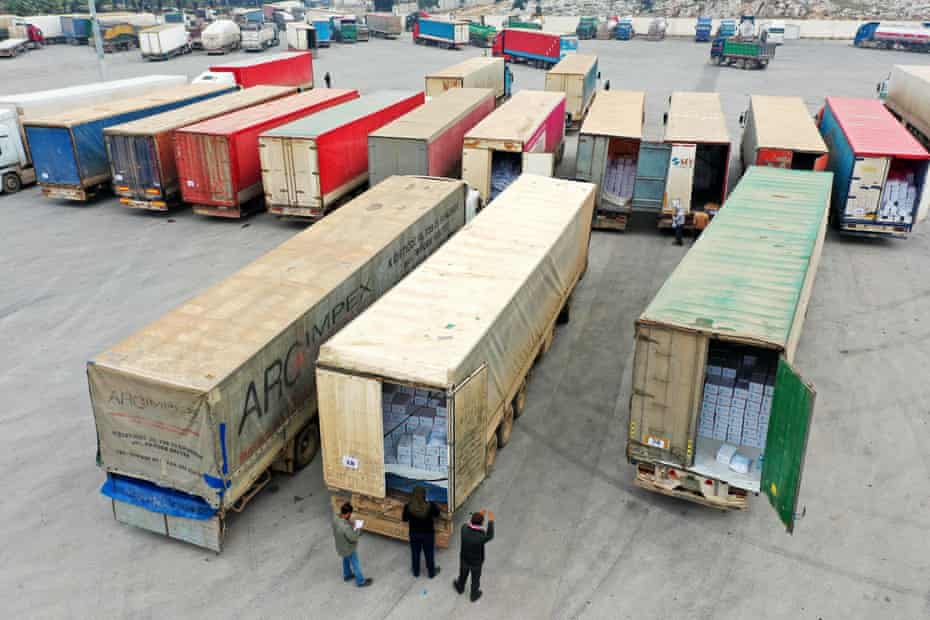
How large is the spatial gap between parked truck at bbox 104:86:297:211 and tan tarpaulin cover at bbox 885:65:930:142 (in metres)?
29.7

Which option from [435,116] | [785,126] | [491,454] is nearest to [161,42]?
[435,116]

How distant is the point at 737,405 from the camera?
10.2m

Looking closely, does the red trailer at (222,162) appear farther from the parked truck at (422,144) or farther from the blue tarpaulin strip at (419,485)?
the blue tarpaulin strip at (419,485)

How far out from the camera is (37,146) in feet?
75.3

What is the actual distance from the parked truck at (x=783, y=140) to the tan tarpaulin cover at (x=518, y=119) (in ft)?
22.1

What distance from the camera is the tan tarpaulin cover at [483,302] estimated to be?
9.07 m

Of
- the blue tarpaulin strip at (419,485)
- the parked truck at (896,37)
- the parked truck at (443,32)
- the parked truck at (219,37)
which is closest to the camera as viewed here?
the blue tarpaulin strip at (419,485)

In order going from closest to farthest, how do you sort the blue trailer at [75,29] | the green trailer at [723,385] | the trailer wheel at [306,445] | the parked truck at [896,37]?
the green trailer at [723,385] < the trailer wheel at [306,445] < the parked truck at [896,37] < the blue trailer at [75,29]

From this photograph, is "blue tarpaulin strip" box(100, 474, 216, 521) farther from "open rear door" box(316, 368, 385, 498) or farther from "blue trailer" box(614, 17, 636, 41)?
"blue trailer" box(614, 17, 636, 41)

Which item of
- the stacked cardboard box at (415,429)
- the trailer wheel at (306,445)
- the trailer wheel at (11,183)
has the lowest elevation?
the trailer wheel at (306,445)

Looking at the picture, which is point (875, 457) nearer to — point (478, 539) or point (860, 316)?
point (860, 316)

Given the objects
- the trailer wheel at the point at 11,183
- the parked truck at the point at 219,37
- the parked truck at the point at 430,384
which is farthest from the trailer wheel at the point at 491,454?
the parked truck at the point at 219,37

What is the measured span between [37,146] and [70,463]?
1574 cm

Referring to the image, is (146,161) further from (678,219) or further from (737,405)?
(737,405)
